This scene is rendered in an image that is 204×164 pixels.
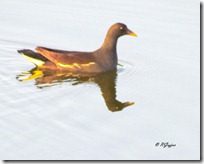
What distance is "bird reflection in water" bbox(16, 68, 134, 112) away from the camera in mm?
12688

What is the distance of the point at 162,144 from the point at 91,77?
4.02m

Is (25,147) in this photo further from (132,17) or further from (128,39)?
(132,17)

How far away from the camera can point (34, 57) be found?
14.4 m

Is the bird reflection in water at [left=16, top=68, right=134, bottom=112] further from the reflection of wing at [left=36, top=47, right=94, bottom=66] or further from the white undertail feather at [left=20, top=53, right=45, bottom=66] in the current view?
the reflection of wing at [left=36, top=47, right=94, bottom=66]

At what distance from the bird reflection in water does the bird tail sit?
7.2 inches

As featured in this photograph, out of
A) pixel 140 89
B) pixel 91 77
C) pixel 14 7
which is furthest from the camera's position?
pixel 14 7

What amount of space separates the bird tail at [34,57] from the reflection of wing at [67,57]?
0.15m

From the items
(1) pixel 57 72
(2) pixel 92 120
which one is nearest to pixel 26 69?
(1) pixel 57 72

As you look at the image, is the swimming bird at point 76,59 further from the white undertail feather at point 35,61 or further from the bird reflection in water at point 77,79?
the bird reflection in water at point 77,79

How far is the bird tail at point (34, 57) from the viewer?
14.4m

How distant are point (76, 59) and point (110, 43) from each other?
1002 millimetres

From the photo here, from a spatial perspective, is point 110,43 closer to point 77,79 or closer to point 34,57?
point 77,79

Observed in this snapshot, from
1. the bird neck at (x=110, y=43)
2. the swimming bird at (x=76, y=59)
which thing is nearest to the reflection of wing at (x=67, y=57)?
the swimming bird at (x=76, y=59)

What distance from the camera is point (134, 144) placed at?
10086 millimetres
